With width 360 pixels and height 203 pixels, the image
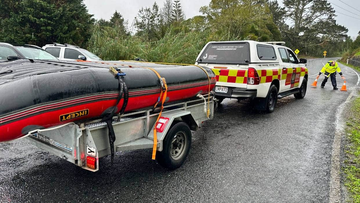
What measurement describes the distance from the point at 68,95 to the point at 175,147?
6.05ft

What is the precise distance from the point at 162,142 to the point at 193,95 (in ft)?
3.88

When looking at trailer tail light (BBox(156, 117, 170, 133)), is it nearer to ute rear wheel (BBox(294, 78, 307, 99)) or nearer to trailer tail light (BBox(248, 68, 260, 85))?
trailer tail light (BBox(248, 68, 260, 85))

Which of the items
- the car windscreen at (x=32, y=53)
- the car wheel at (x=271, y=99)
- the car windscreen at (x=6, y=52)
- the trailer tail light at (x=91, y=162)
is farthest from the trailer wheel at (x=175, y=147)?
the car windscreen at (x=6, y=52)

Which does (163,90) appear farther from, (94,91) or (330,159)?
(330,159)

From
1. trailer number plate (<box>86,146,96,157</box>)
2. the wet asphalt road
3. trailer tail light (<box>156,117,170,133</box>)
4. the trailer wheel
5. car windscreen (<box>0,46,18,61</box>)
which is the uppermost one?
car windscreen (<box>0,46,18,61</box>)

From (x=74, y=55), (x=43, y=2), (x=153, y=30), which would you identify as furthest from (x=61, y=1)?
(x=74, y=55)

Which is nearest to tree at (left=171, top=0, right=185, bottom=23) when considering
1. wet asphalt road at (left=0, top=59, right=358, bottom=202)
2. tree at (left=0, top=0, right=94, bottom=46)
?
tree at (left=0, top=0, right=94, bottom=46)

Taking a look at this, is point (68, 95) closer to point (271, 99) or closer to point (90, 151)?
point (90, 151)

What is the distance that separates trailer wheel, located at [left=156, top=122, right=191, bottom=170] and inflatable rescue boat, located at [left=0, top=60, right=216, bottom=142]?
521mm

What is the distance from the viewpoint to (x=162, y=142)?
3514 mm

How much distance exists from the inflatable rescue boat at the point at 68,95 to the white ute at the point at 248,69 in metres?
3.50

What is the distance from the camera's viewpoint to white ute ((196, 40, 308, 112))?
6.65 metres

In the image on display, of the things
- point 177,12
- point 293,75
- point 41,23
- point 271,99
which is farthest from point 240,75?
point 177,12

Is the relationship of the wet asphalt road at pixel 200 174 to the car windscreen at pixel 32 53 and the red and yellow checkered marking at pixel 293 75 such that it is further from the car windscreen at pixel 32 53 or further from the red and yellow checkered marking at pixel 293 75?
the car windscreen at pixel 32 53
